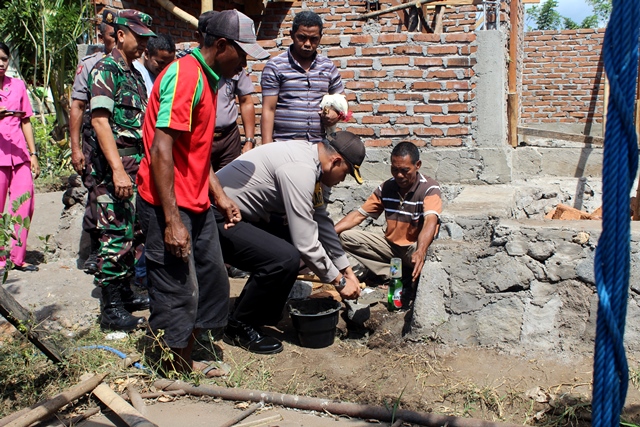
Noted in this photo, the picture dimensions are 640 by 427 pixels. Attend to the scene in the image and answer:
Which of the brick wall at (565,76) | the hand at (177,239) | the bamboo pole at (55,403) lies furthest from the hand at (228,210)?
the brick wall at (565,76)

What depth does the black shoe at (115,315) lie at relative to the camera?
164 inches

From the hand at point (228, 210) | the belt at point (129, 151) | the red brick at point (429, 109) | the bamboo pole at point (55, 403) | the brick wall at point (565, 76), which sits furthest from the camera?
the brick wall at point (565, 76)

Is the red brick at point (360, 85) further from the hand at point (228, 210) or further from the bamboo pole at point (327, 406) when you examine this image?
the bamboo pole at point (327, 406)

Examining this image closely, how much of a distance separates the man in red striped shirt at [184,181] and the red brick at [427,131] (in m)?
3.04

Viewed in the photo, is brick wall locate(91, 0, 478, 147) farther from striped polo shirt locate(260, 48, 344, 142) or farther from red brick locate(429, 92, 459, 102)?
striped polo shirt locate(260, 48, 344, 142)

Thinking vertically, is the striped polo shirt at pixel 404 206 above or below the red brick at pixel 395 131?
below

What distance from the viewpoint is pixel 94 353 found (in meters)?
3.75

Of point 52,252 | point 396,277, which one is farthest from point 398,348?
point 52,252

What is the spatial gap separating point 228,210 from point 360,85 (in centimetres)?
292

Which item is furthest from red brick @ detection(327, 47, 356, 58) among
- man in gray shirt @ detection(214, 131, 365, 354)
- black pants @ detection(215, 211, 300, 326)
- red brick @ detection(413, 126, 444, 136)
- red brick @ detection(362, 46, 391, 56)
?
black pants @ detection(215, 211, 300, 326)

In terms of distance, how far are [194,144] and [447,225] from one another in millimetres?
2092

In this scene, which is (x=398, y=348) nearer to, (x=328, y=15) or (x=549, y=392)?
(x=549, y=392)

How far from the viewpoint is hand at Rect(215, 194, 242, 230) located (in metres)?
3.68

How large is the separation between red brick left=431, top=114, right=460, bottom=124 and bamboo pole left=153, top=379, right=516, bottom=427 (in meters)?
3.56
